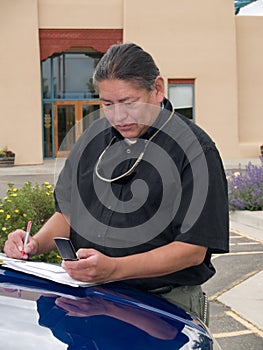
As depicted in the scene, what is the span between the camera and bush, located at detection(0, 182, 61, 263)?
18.3ft

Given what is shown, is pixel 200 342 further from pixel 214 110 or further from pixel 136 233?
pixel 214 110

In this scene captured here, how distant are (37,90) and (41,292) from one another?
25203mm

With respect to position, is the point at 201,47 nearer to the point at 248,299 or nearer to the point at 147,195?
the point at 248,299

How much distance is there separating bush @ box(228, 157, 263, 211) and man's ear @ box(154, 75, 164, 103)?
8.44 metres

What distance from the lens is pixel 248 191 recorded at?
11.1 metres

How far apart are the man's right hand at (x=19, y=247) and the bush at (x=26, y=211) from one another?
265 centimetres

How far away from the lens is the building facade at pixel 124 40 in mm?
26547

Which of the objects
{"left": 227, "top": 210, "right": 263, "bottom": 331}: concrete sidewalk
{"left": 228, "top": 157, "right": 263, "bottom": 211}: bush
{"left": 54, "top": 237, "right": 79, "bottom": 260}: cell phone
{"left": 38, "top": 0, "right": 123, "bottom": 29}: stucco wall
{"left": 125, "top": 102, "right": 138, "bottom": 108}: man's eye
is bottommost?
{"left": 227, "top": 210, "right": 263, "bottom": 331}: concrete sidewalk

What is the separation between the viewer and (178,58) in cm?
2783

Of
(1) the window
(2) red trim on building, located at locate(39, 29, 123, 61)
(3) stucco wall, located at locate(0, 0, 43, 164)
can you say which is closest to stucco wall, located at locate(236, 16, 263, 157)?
(1) the window

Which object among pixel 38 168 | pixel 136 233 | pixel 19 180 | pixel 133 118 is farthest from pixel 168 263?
pixel 38 168

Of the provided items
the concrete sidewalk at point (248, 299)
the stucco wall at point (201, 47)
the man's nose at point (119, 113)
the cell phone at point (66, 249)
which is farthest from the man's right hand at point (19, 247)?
the stucco wall at point (201, 47)

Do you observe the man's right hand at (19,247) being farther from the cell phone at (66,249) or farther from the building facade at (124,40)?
the building facade at (124,40)

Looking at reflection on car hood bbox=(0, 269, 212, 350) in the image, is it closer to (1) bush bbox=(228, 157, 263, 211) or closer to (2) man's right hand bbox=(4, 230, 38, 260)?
(2) man's right hand bbox=(4, 230, 38, 260)
